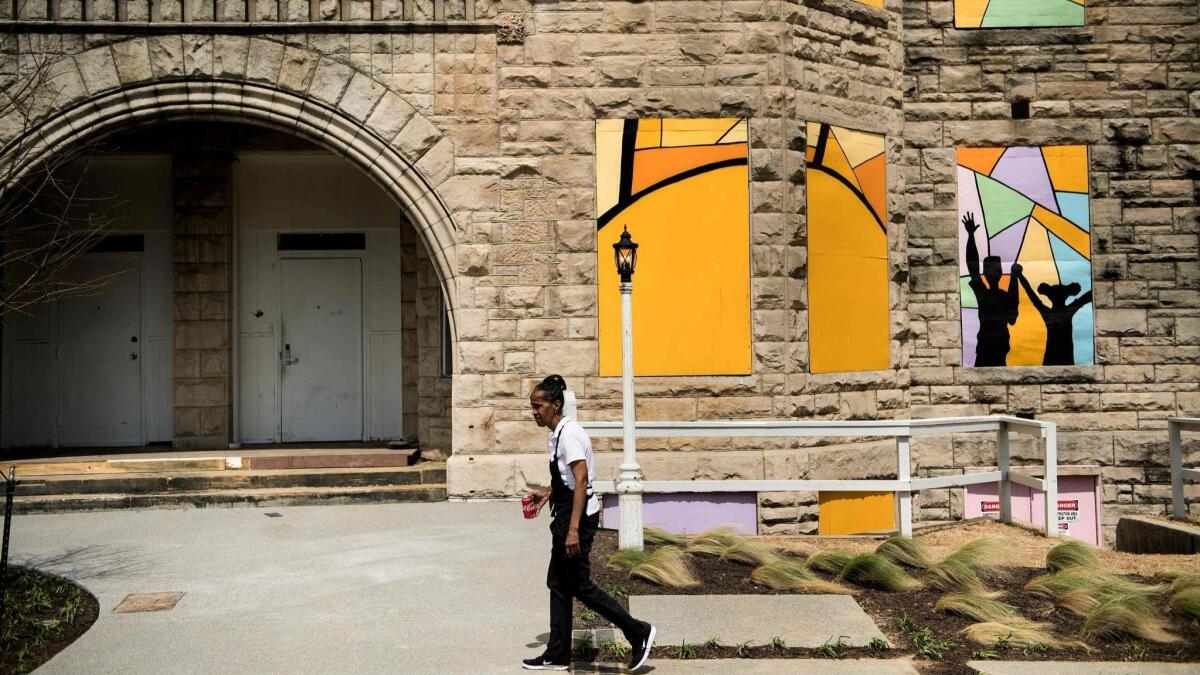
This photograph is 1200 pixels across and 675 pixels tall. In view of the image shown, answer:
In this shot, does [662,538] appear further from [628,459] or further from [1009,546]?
[1009,546]

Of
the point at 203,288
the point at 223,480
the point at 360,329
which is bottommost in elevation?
the point at 223,480

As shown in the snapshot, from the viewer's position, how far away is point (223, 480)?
1203 centimetres

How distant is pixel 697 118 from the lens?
12148mm

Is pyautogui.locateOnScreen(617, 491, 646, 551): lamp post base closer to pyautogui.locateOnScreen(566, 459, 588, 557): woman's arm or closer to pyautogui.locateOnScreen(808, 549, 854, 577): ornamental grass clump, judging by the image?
pyautogui.locateOnScreen(808, 549, 854, 577): ornamental grass clump

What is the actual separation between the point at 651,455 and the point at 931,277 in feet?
14.4

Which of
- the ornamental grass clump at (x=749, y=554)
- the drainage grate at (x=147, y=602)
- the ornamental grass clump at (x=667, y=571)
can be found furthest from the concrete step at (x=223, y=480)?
the ornamental grass clump at (x=667, y=571)

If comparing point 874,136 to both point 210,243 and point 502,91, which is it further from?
point 210,243

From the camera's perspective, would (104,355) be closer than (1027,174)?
No

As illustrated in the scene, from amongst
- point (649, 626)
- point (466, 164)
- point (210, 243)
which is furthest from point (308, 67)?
point (649, 626)

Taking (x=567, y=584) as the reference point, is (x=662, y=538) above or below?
below

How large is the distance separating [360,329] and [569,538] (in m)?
9.49

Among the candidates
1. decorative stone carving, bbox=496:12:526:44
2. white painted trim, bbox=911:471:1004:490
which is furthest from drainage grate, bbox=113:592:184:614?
decorative stone carving, bbox=496:12:526:44

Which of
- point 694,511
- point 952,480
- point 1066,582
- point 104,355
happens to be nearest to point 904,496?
point 952,480

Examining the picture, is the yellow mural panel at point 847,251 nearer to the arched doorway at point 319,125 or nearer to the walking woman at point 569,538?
the arched doorway at point 319,125
